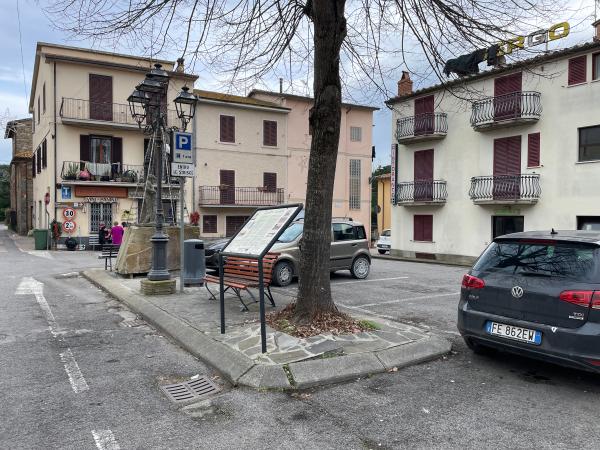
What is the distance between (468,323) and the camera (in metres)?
5.11

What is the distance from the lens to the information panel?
5242 mm

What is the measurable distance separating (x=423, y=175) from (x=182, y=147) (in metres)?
18.9

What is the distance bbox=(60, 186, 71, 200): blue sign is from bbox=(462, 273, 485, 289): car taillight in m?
25.8

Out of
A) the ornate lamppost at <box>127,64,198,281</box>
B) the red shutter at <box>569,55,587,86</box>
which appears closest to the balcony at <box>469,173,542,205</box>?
the red shutter at <box>569,55,587,86</box>

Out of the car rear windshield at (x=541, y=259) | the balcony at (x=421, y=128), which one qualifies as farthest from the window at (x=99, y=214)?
the car rear windshield at (x=541, y=259)

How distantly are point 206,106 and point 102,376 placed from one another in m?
28.3

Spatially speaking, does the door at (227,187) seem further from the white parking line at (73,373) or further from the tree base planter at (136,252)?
the white parking line at (73,373)

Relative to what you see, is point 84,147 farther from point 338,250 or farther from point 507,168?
point 507,168

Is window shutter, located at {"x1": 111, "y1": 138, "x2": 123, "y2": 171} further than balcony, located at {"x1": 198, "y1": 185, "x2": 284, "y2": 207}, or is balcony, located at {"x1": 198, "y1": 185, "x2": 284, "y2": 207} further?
balcony, located at {"x1": 198, "y1": 185, "x2": 284, "y2": 207}

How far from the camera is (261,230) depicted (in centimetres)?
559

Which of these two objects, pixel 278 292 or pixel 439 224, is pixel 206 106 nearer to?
pixel 439 224

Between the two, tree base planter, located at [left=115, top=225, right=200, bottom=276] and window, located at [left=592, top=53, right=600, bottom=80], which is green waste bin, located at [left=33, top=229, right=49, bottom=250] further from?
window, located at [left=592, top=53, right=600, bottom=80]

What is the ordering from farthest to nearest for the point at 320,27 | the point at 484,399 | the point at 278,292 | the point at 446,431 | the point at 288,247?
the point at 288,247 → the point at 278,292 → the point at 320,27 → the point at 484,399 → the point at 446,431

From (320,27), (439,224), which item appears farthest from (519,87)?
(320,27)
